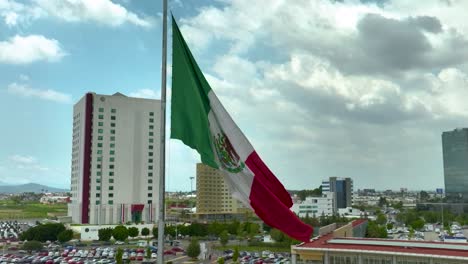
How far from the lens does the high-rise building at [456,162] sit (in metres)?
126

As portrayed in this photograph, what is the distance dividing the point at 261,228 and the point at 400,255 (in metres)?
44.0

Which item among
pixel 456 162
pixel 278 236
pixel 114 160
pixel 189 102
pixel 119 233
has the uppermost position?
pixel 456 162

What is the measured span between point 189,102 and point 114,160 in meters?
54.1

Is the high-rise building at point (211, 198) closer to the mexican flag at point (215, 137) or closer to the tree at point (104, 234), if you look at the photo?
the tree at point (104, 234)

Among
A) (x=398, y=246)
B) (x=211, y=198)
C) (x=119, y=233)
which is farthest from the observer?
(x=211, y=198)

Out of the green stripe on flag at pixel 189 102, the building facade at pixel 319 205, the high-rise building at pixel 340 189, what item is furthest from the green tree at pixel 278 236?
the high-rise building at pixel 340 189

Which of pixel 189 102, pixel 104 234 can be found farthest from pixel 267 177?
pixel 104 234

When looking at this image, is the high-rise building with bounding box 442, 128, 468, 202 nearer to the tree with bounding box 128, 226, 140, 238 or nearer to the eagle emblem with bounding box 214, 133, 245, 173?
the tree with bounding box 128, 226, 140, 238

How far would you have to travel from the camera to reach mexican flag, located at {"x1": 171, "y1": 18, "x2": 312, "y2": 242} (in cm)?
556

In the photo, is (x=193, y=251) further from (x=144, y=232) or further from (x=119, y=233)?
(x=144, y=232)

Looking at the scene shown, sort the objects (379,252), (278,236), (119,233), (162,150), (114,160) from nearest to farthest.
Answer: (162,150) → (379,252) → (278,236) → (119,233) → (114,160)

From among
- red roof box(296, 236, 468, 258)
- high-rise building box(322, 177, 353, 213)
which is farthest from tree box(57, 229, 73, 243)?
high-rise building box(322, 177, 353, 213)

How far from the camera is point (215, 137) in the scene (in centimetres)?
571

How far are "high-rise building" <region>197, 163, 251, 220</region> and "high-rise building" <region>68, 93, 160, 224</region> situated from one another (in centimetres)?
2270
